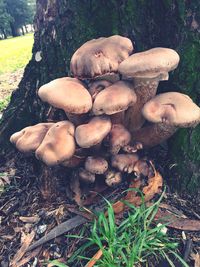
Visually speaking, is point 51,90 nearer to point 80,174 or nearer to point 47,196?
point 80,174

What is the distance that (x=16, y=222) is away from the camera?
133 inches

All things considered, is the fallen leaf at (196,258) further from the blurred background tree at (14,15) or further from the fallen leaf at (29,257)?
the blurred background tree at (14,15)

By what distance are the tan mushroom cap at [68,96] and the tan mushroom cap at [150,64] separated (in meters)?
0.36

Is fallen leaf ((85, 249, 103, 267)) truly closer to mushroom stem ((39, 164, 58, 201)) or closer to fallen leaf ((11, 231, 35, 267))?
fallen leaf ((11, 231, 35, 267))

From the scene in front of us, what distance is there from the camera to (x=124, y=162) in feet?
9.60

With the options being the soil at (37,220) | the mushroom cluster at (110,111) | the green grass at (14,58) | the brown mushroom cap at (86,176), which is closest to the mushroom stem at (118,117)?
the mushroom cluster at (110,111)

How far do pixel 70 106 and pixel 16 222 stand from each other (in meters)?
1.46

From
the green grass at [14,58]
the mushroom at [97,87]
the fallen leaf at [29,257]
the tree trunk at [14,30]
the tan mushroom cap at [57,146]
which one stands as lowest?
the tree trunk at [14,30]

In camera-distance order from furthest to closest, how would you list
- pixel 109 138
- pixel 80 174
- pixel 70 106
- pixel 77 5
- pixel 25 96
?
pixel 25 96
pixel 77 5
pixel 80 174
pixel 109 138
pixel 70 106

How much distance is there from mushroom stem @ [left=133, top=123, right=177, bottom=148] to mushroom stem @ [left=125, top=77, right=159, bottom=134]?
0.06 metres

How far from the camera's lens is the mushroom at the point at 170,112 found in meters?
2.56

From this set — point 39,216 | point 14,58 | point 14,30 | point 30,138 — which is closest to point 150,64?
point 30,138

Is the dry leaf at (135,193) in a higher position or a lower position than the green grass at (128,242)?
higher

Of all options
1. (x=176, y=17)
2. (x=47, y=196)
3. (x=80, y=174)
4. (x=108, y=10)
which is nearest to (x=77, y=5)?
(x=108, y=10)
